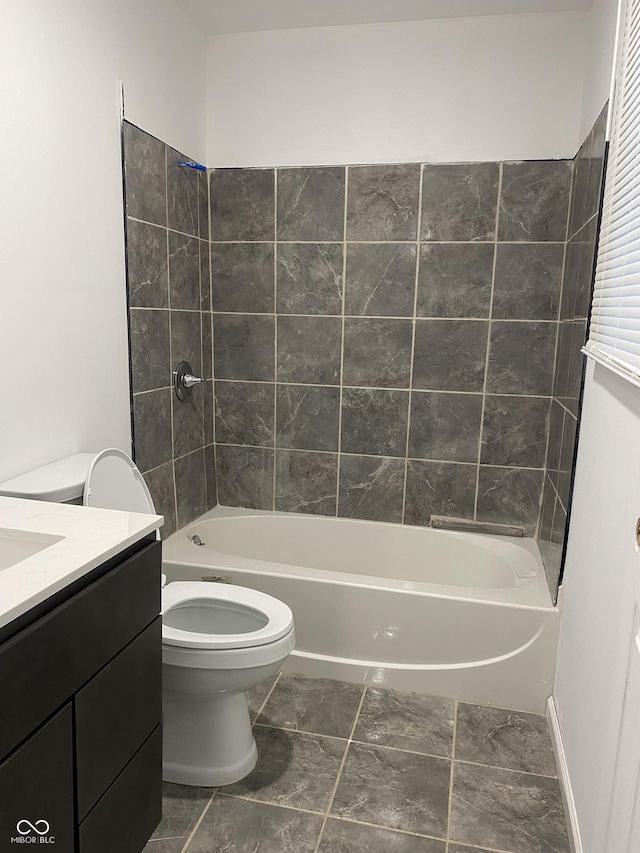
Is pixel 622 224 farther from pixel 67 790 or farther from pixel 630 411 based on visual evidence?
pixel 67 790

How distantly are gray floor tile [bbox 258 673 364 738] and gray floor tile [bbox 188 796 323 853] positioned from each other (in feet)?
1.21

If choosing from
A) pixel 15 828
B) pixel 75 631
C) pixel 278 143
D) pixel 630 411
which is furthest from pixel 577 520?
pixel 278 143

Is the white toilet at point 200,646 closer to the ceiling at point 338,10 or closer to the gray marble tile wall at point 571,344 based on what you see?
the gray marble tile wall at point 571,344

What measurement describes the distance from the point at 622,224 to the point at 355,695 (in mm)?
1743

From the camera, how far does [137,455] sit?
248cm

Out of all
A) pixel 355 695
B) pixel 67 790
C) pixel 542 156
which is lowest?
pixel 355 695

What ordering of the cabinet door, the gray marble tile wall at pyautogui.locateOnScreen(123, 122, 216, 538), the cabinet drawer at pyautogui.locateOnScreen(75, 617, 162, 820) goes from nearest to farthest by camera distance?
the cabinet door, the cabinet drawer at pyautogui.locateOnScreen(75, 617, 162, 820), the gray marble tile wall at pyautogui.locateOnScreen(123, 122, 216, 538)

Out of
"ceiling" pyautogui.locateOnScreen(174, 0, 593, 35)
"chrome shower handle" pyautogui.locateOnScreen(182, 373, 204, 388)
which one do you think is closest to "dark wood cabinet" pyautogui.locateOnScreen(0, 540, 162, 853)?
"chrome shower handle" pyautogui.locateOnScreen(182, 373, 204, 388)

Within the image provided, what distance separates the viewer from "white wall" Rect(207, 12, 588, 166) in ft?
8.49

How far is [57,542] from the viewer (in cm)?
137

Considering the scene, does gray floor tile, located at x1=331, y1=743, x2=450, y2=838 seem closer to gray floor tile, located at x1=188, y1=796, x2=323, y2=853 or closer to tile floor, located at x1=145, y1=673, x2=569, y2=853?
tile floor, located at x1=145, y1=673, x2=569, y2=853

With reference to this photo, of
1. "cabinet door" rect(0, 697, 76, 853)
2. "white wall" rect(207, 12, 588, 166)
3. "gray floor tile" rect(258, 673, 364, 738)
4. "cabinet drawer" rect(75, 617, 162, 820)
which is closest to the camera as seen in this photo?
"cabinet door" rect(0, 697, 76, 853)

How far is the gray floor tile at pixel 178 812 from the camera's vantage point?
5.53 ft

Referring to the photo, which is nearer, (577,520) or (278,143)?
(577,520)
